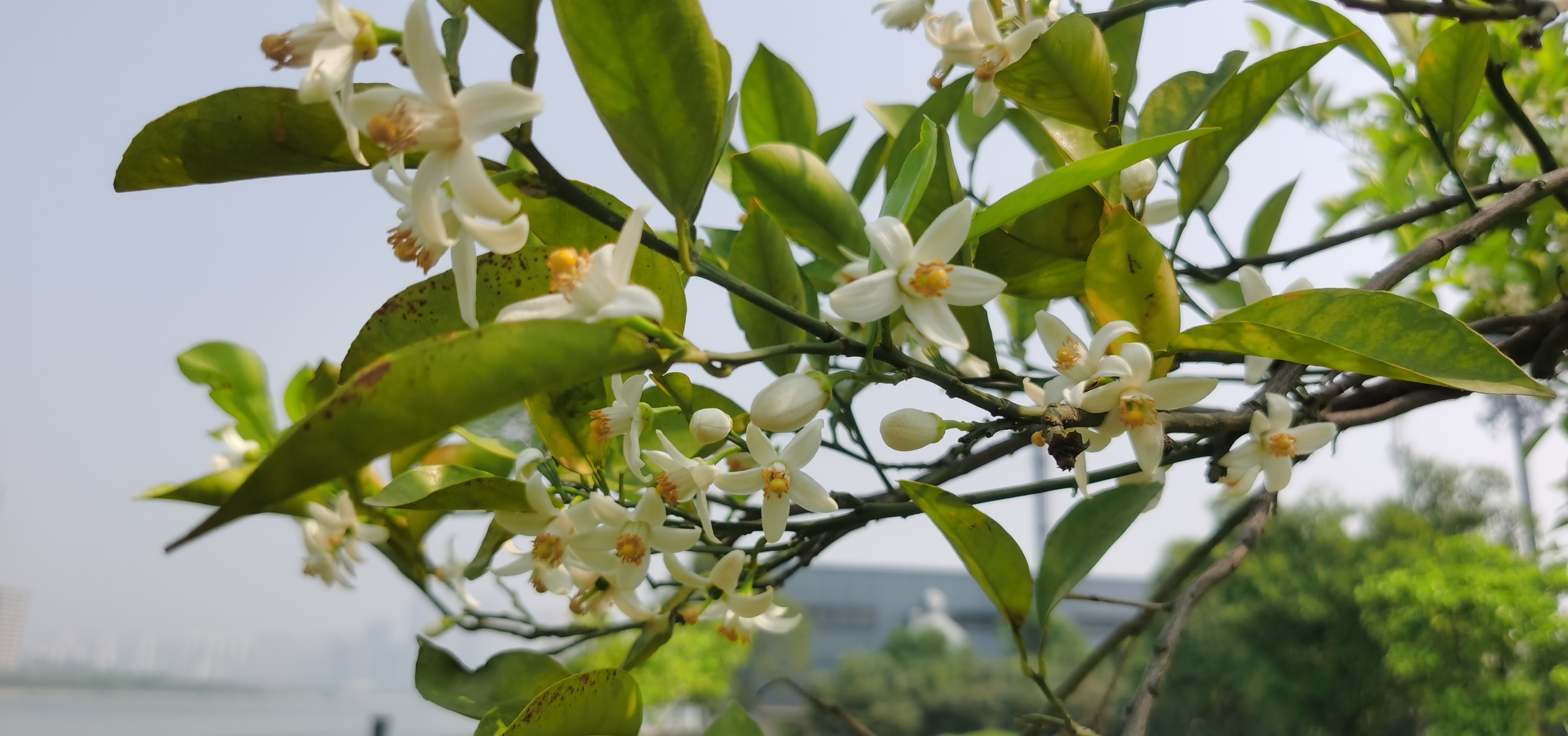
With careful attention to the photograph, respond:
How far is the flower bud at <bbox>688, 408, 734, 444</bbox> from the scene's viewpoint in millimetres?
307

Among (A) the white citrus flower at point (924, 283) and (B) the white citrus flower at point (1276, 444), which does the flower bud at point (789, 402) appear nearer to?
(A) the white citrus flower at point (924, 283)

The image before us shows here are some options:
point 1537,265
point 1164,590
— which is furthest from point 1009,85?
point 1537,265

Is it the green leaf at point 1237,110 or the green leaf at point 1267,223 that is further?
the green leaf at point 1267,223

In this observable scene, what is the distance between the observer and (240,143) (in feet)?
0.87

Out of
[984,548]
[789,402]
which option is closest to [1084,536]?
[984,548]

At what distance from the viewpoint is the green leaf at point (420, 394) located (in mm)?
168

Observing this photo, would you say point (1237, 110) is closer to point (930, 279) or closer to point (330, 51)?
point (930, 279)

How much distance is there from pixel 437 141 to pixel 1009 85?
0.81ft

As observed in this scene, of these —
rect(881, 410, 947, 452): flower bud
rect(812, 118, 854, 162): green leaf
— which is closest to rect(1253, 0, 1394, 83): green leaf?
rect(812, 118, 854, 162): green leaf

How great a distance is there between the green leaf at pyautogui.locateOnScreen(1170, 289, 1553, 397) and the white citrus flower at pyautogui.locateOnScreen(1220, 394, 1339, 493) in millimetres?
82

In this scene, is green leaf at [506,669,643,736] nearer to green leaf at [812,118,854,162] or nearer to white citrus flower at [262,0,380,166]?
white citrus flower at [262,0,380,166]

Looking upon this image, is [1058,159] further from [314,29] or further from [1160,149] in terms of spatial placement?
[314,29]

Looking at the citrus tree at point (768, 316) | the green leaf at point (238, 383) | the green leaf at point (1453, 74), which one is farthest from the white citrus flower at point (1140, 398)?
the green leaf at point (238, 383)

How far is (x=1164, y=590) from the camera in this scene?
0.62 m
